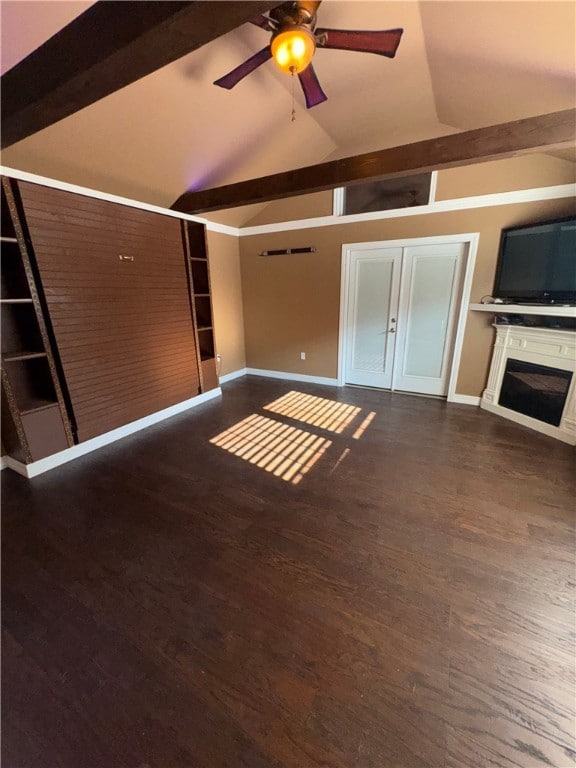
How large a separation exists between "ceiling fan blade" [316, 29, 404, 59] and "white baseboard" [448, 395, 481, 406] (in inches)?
142

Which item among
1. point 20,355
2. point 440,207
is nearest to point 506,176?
point 440,207

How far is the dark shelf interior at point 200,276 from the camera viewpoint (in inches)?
161

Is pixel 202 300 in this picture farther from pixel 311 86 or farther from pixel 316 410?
pixel 311 86

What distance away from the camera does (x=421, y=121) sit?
132 inches

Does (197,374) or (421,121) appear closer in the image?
(421,121)

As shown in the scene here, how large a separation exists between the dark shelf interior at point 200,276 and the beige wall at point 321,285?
1256 mm

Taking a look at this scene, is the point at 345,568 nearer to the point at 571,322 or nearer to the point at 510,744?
the point at 510,744

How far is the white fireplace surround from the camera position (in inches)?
116

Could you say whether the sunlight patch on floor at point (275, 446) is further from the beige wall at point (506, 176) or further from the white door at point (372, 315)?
the beige wall at point (506, 176)

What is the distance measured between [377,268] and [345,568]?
387cm

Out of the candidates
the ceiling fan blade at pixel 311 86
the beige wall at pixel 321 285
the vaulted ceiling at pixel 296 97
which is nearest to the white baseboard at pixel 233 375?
the beige wall at pixel 321 285

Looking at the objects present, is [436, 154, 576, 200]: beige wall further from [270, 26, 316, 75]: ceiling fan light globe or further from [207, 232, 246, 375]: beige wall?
[207, 232, 246, 375]: beige wall

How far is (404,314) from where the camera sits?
13.9ft

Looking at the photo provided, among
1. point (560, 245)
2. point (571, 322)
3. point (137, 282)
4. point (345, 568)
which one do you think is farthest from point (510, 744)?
point (137, 282)
